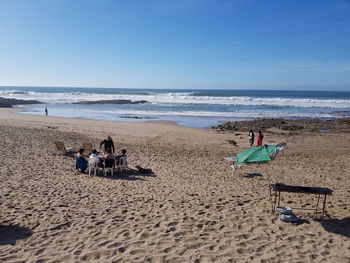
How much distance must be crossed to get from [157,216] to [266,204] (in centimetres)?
267

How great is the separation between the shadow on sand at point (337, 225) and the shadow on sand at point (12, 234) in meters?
5.59

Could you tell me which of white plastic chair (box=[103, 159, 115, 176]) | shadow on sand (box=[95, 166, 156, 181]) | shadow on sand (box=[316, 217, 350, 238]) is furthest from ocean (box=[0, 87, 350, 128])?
shadow on sand (box=[316, 217, 350, 238])

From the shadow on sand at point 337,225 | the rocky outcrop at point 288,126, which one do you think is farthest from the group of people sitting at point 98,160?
the rocky outcrop at point 288,126

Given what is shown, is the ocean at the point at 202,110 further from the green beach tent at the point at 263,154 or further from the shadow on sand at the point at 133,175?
the green beach tent at the point at 263,154

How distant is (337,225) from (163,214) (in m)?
3.49

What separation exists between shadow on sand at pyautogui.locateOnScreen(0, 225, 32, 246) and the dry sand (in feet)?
0.06

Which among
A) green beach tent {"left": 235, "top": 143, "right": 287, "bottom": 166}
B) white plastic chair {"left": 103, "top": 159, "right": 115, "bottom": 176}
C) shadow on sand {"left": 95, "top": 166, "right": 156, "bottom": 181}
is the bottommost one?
shadow on sand {"left": 95, "top": 166, "right": 156, "bottom": 181}

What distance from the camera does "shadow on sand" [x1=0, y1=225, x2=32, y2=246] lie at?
16.5ft

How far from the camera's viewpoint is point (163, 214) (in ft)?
20.6

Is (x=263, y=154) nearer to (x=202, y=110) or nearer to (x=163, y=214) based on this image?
(x=163, y=214)

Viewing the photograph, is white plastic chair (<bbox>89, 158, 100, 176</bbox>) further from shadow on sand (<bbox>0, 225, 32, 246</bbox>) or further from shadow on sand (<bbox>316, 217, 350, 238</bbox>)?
shadow on sand (<bbox>316, 217, 350, 238</bbox>)

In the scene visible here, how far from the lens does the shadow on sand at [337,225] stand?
5616mm

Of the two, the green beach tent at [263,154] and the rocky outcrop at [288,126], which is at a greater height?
the green beach tent at [263,154]

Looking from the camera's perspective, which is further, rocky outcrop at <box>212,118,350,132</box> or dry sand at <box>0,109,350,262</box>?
rocky outcrop at <box>212,118,350,132</box>
